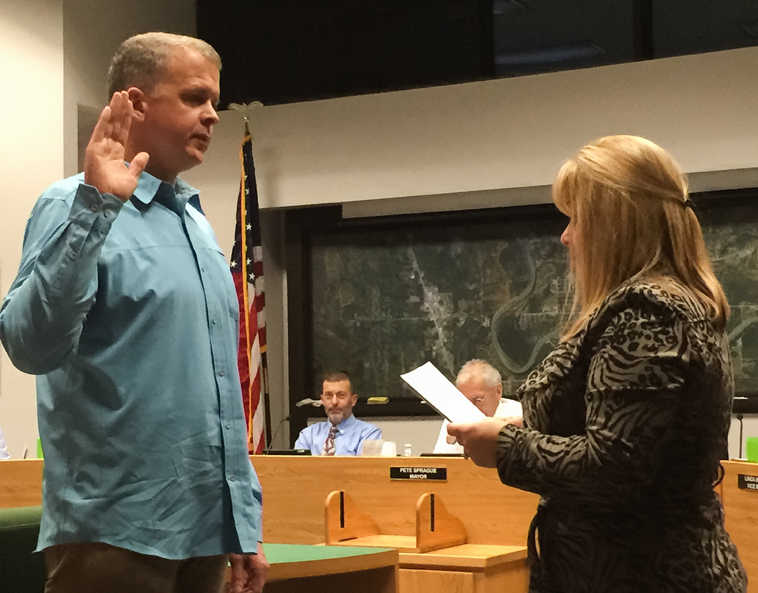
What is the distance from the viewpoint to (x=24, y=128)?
7316 millimetres

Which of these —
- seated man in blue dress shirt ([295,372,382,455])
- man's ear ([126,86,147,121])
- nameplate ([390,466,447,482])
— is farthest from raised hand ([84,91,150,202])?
seated man in blue dress shirt ([295,372,382,455])

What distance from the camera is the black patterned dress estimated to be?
4.92 feet

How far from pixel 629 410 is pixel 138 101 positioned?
0.96 meters

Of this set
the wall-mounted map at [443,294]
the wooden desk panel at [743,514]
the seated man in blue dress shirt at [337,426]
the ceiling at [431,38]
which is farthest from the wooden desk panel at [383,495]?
the ceiling at [431,38]

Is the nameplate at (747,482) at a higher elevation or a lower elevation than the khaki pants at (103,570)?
lower

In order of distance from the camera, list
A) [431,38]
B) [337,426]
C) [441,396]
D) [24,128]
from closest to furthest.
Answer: [441,396] < [337,426] < [24,128] < [431,38]

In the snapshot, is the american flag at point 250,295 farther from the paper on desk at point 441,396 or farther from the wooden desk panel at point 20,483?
the paper on desk at point 441,396

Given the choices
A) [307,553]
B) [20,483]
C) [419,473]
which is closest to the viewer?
[307,553]

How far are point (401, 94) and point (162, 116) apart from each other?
228 inches

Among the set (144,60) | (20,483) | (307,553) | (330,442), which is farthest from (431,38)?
(144,60)

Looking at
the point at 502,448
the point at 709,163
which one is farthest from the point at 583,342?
the point at 709,163

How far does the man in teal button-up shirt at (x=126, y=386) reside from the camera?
157 centimetres

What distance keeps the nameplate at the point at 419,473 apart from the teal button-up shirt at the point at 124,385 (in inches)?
90.2

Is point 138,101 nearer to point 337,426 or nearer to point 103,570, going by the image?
point 103,570
